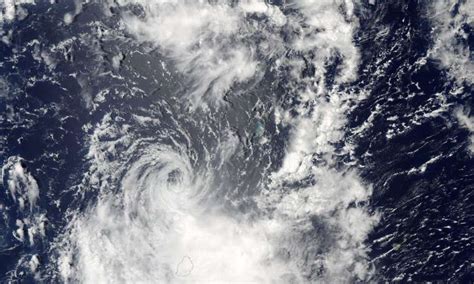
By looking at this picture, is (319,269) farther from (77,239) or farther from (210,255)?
(77,239)

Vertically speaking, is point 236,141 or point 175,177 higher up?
point 236,141

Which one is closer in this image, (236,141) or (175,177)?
(236,141)

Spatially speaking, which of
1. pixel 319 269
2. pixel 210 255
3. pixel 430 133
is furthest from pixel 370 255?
pixel 210 255

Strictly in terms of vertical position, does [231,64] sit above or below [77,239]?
above

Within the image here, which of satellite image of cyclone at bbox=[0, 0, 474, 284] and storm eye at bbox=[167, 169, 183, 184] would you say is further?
storm eye at bbox=[167, 169, 183, 184]

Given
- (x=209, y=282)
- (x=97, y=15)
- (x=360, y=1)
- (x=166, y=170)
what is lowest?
(x=209, y=282)

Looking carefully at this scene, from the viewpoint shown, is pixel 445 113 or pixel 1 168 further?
pixel 1 168

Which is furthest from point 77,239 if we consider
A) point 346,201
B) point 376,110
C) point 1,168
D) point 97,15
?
point 376,110

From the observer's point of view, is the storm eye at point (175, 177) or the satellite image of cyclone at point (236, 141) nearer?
the satellite image of cyclone at point (236, 141)
